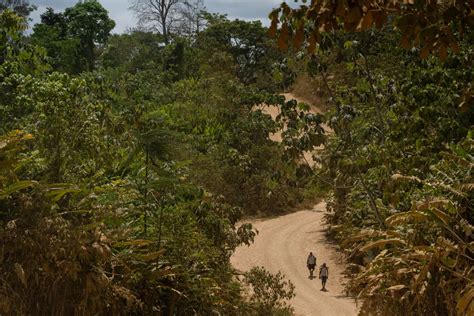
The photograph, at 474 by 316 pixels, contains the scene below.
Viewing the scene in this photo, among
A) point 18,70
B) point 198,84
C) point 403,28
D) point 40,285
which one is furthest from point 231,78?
point 403,28

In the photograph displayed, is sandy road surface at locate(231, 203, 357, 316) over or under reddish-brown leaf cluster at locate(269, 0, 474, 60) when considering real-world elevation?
under

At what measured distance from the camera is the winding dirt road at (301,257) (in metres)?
18.3

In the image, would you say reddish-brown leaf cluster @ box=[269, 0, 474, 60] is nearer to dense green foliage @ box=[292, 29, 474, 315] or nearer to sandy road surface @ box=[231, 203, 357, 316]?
dense green foliage @ box=[292, 29, 474, 315]

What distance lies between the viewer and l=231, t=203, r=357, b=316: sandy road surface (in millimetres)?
18297

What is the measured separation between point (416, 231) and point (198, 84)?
27.7 meters

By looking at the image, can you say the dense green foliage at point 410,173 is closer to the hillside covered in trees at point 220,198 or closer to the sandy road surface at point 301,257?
the hillside covered in trees at point 220,198

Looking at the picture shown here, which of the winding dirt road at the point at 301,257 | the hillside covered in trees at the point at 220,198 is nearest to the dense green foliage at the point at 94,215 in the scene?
the hillside covered in trees at the point at 220,198

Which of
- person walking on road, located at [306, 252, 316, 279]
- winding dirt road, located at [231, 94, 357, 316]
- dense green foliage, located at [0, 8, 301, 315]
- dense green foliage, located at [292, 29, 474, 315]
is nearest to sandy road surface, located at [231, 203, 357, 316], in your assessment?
winding dirt road, located at [231, 94, 357, 316]

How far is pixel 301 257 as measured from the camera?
78.9 ft

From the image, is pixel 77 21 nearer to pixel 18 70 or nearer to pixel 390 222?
pixel 18 70

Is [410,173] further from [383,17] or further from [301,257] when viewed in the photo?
[301,257]

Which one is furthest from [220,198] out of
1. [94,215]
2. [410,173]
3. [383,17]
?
[383,17]

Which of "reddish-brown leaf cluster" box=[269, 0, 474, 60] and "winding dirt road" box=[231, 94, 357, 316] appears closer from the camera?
"reddish-brown leaf cluster" box=[269, 0, 474, 60]

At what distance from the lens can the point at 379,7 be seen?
3.81 meters
